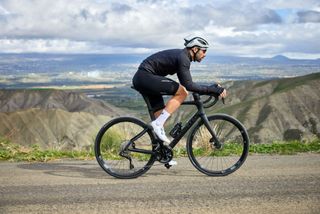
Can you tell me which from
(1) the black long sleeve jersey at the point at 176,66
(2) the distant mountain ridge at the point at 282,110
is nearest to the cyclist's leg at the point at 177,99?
(1) the black long sleeve jersey at the point at 176,66

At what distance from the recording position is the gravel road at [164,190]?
20.0ft

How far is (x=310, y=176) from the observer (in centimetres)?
794

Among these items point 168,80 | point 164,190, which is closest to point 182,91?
point 168,80

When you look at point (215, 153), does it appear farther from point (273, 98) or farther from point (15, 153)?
point (273, 98)

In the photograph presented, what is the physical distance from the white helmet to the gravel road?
6.92 ft

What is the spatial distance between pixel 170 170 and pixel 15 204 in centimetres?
312

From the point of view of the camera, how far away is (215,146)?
864 centimetres

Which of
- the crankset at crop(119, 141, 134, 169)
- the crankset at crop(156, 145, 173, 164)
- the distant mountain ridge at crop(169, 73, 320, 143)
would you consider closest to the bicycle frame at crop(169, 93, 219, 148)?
the crankset at crop(156, 145, 173, 164)

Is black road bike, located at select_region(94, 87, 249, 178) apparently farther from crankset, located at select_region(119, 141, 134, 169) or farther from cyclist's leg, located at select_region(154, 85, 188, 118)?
cyclist's leg, located at select_region(154, 85, 188, 118)

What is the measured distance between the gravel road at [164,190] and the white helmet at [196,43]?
2.11m

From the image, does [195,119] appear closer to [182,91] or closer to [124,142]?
[182,91]

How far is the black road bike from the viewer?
8281 mm

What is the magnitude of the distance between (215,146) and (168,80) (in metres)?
1.46

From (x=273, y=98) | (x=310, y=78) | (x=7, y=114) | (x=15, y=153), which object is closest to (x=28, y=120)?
(x=7, y=114)
